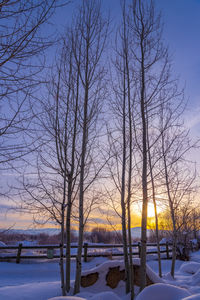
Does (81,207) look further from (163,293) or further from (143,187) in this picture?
(163,293)

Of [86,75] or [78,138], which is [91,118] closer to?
[78,138]

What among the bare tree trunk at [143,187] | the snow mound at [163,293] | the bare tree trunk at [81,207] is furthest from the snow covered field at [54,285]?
the bare tree trunk at [143,187]

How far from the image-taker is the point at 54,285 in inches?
250

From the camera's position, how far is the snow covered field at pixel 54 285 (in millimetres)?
2377

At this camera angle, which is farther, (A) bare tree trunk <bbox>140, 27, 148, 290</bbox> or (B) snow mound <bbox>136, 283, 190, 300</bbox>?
(A) bare tree trunk <bbox>140, 27, 148, 290</bbox>

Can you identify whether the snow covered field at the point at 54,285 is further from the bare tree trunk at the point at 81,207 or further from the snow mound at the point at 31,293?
the bare tree trunk at the point at 81,207

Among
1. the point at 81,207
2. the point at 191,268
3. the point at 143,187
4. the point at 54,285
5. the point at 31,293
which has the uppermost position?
Result: the point at 143,187

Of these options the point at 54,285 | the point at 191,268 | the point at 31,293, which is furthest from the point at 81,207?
the point at 191,268

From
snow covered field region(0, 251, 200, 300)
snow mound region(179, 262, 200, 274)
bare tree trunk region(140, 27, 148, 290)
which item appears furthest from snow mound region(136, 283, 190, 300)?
snow mound region(179, 262, 200, 274)

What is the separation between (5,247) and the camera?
11344 millimetres

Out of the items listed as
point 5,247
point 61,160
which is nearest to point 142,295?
point 61,160

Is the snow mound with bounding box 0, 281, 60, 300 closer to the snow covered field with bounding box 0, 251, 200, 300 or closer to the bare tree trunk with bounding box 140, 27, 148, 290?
A: the snow covered field with bounding box 0, 251, 200, 300

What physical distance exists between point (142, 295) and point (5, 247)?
35.6ft

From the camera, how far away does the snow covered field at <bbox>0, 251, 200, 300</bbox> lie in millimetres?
2377
